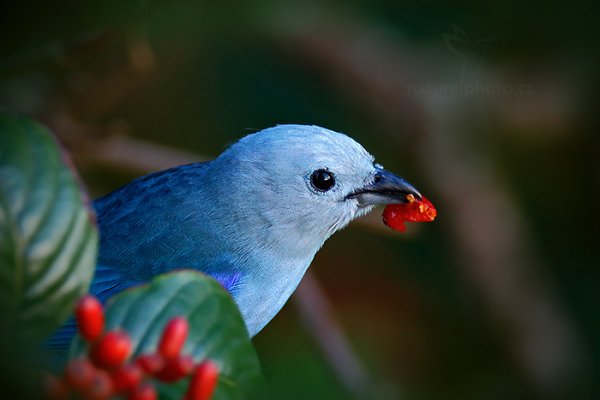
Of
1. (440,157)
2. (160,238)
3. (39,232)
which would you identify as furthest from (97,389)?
(440,157)

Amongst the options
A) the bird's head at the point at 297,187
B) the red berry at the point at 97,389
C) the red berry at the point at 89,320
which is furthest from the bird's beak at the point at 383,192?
the red berry at the point at 97,389

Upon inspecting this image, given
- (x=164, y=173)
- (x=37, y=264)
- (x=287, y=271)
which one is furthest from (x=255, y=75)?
(x=37, y=264)

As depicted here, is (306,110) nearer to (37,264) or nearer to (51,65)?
(51,65)

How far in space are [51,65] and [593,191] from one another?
3.19m

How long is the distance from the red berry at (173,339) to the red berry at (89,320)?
0.11 meters

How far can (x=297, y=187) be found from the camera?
2721 mm

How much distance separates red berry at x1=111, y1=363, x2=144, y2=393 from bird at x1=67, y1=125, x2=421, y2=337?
4.58ft

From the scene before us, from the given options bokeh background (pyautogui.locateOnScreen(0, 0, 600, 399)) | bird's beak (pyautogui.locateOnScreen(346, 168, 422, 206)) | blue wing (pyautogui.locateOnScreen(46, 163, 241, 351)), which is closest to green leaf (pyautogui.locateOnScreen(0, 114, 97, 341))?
blue wing (pyautogui.locateOnScreen(46, 163, 241, 351))

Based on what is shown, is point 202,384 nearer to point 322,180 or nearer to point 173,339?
point 173,339

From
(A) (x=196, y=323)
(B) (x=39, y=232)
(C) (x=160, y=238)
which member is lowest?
(C) (x=160, y=238)

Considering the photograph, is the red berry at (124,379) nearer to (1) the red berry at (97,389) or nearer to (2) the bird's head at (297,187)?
(1) the red berry at (97,389)

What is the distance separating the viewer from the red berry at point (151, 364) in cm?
131

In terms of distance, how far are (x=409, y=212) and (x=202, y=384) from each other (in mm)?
1595

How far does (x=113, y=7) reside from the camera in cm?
185
